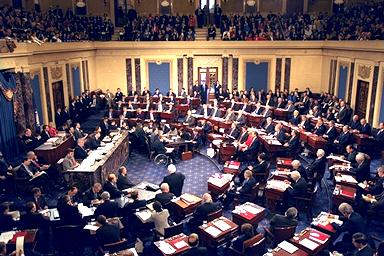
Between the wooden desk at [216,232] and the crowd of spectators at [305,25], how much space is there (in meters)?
16.0

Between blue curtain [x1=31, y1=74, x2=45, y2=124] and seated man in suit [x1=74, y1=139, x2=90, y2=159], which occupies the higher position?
blue curtain [x1=31, y1=74, x2=45, y2=124]

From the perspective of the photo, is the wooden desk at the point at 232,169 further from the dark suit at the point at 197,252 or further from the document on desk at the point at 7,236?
the document on desk at the point at 7,236

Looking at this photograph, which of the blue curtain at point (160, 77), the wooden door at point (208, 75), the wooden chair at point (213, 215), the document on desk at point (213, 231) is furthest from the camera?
the wooden door at point (208, 75)

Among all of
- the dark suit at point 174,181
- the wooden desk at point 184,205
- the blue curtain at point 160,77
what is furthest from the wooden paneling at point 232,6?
the wooden desk at point 184,205

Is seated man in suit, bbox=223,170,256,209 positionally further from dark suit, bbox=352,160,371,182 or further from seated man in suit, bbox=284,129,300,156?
seated man in suit, bbox=284,129,300,156

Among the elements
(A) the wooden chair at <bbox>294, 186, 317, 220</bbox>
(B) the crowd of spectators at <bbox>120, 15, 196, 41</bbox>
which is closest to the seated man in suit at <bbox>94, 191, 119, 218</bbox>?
(A) the wooden chair at <bbox>294, 186, 317, 220</bbox>

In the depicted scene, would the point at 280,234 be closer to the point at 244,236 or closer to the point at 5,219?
the point at 244,236

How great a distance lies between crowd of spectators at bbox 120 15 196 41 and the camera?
23.7 m

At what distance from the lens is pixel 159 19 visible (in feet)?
81.6

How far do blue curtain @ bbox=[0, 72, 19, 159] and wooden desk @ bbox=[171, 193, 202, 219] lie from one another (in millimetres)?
8524

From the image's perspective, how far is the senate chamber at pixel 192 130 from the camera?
316 inches

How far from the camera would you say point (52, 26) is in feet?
69.5

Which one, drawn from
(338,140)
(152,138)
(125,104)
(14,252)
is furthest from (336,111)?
(14,252)

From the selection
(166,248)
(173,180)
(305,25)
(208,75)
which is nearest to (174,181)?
(173,180)
